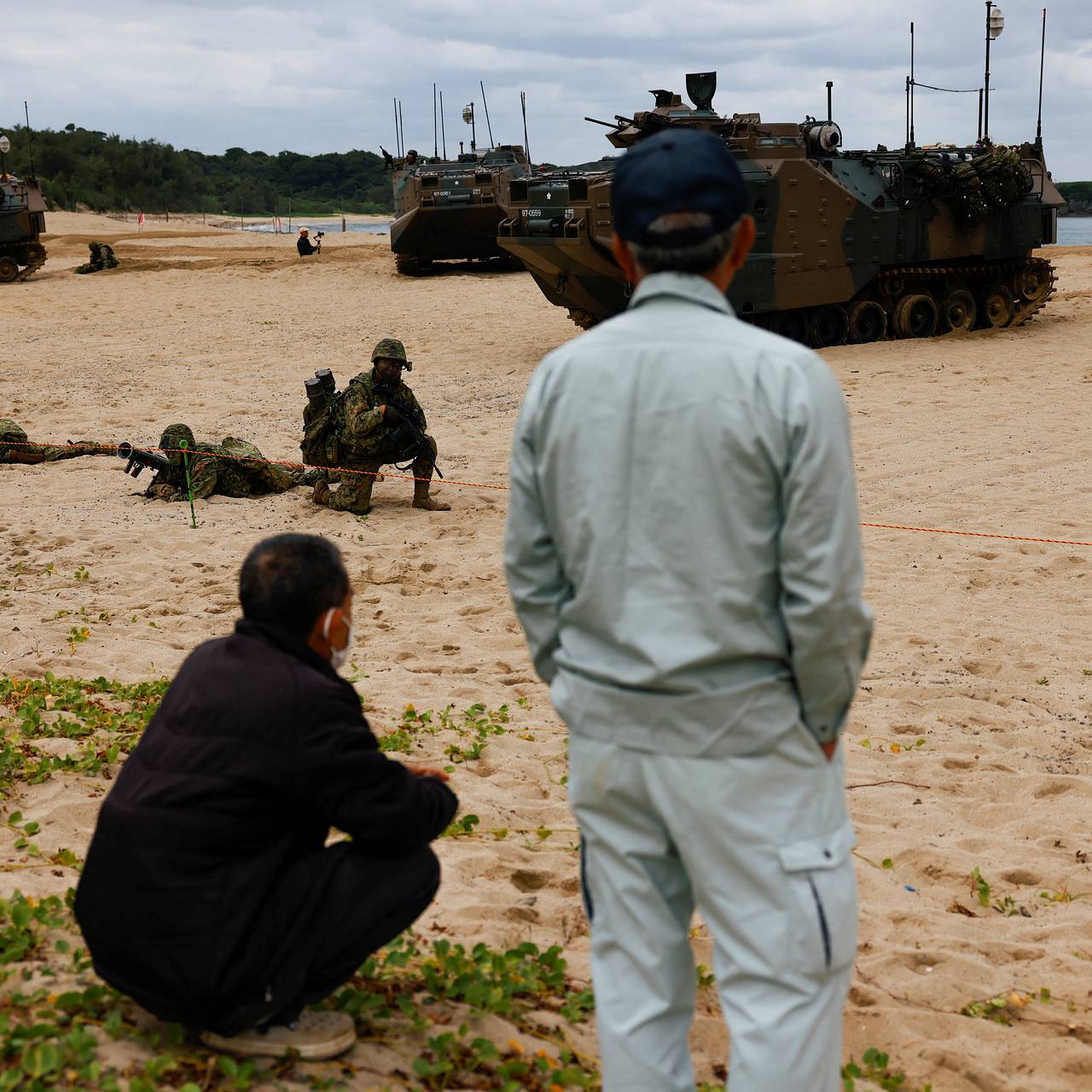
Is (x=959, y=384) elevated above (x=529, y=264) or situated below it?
below

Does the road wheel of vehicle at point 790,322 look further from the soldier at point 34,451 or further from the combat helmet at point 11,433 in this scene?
the combat helmet at point 11,433

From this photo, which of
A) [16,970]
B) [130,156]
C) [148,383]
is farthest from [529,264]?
[130,156]

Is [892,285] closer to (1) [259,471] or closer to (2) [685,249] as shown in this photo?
(1) [259,471]

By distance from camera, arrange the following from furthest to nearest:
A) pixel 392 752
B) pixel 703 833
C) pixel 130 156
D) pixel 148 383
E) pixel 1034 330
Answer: pixel 130 156, pixel 1034 330, pixel 148 383, pixel 392 752, pixel 703 833

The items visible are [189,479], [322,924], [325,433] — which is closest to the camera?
[322,924]

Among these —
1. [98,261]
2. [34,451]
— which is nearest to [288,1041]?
[34,451]

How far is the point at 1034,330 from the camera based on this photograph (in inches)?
733

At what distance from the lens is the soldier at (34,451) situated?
38.6ft

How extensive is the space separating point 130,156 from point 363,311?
4742cm

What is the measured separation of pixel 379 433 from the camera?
965 centimetres

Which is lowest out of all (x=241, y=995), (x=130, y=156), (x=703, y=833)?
(x=241, y=995)

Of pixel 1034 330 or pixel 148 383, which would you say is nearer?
pixel 148 383

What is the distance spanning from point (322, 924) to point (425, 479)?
692 cm

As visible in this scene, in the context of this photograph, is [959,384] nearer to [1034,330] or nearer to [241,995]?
[1034,330]
